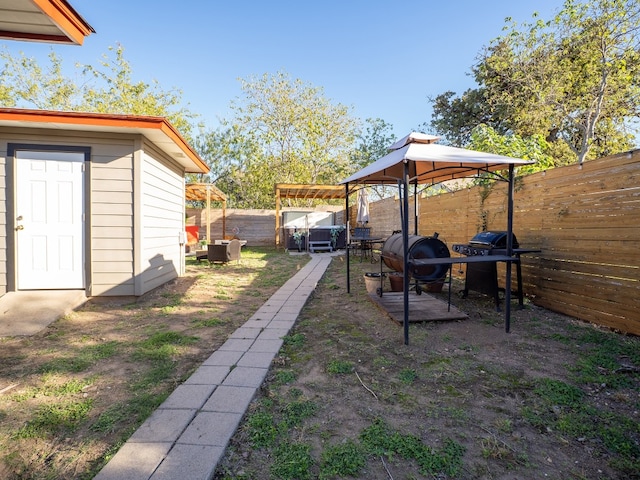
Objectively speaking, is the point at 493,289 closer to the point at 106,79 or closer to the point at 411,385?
the point at 411,385

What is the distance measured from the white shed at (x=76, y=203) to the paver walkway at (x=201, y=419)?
2761mm

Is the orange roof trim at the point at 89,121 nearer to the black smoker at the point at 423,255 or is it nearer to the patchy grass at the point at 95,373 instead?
the patchy grass at the point at 95,373

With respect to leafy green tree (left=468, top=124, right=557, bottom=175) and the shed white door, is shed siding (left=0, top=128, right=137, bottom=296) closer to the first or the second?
the shed white door

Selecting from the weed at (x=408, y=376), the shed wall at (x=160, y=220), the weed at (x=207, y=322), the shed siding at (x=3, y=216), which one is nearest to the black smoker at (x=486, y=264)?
the weed at (x=408, y=376)

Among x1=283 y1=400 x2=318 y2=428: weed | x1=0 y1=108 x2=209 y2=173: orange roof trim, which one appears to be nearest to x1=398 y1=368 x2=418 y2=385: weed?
x1=283 y1=400 x2=318 y2=428: weed

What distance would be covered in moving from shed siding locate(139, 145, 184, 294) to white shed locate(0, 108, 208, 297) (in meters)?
0.08

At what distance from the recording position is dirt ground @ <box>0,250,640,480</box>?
1.64 m

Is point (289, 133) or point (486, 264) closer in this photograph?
point (486, 264)

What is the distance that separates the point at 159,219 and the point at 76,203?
4.40 feet

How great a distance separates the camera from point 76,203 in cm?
476

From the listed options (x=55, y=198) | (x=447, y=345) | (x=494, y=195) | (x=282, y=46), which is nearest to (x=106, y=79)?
(x=282, y=46)

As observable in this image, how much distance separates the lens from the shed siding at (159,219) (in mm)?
5142

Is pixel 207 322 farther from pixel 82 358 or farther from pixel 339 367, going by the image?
pixel 339 367

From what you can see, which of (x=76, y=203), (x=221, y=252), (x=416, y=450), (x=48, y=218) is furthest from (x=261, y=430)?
(x=221, y=252)
